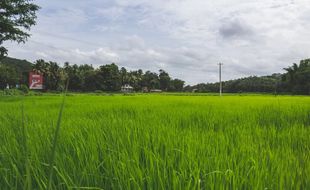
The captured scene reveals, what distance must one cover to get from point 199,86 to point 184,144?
96212 mm

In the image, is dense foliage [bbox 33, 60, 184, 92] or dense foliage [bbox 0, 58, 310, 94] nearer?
dense foliage [bbox 0, 58, 310, 94]

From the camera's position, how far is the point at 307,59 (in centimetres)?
7912

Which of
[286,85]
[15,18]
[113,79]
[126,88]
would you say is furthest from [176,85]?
[15,18]

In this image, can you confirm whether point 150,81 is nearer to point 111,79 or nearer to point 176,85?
point 176,85

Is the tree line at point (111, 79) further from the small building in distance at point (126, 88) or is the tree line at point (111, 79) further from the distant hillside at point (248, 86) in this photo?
the distant hillside at point (248, 86)

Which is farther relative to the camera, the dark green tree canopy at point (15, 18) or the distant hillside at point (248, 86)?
the distant hillside at point (248, 86)

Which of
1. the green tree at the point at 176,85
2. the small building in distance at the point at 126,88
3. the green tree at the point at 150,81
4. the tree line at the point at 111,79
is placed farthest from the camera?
the green tree at the point at 176,85

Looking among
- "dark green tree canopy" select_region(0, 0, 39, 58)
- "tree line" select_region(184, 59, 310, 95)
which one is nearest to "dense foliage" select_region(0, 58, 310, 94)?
"tree line" select_region(184, 59, 310, 95)

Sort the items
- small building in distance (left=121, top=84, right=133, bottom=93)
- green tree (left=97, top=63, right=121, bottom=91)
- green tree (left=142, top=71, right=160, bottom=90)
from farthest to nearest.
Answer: green tree (left=142, top=71, right=160, bottom=90) → small building in distance (left=121, top=84, right=133, bottom=93) → green tree (left=97, top=63, right=121, bottom=91)

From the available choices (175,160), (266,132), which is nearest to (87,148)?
(175,160)

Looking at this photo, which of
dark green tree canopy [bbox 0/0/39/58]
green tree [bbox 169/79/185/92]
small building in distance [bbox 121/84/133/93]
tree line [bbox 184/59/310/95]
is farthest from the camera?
green tree [bbox 169/79/185/92]

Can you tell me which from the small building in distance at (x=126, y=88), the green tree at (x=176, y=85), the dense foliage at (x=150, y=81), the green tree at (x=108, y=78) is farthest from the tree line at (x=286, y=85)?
the green tree at (x=108, y=78)

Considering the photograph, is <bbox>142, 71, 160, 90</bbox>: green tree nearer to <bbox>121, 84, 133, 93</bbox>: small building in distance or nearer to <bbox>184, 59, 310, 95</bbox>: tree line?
<bbox>121, 84, 133, 93</bbox>: small building in distance

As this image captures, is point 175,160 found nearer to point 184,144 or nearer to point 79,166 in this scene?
point 184,144
